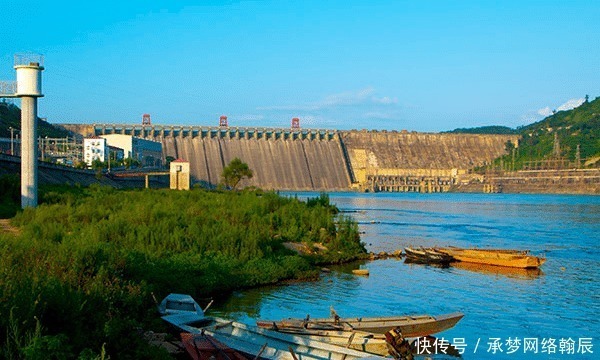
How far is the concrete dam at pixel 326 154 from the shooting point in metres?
129

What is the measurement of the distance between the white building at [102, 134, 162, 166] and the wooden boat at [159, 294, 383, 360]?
91435mm

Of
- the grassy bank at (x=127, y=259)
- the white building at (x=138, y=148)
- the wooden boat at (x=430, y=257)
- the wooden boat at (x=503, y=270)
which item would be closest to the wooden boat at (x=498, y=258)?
the wooden boat at (x=503, y=270)

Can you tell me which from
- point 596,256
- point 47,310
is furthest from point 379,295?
point 596,256

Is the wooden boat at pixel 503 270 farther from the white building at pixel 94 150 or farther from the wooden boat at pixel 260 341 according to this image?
the white building at pixel 94 150

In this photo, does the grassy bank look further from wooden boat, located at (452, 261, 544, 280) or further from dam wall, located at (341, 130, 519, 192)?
dam wall, located at (341, 130, 519, 192)

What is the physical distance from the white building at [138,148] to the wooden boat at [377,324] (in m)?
92.3

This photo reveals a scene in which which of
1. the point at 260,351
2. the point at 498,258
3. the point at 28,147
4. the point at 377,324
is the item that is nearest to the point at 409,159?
the point at 498,258

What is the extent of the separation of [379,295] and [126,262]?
10242 mm

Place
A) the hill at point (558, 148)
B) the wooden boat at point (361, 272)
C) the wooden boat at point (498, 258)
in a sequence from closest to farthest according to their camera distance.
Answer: the wooden boat at point (361, 272)
the wooden boat at point (498, 258)
the hill at point (558, 148)

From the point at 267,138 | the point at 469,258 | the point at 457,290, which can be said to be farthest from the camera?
the point at 267,138

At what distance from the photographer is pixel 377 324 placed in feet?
46.1

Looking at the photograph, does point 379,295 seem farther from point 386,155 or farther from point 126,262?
point 386,155

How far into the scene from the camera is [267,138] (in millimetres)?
138500

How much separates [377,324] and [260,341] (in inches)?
113
